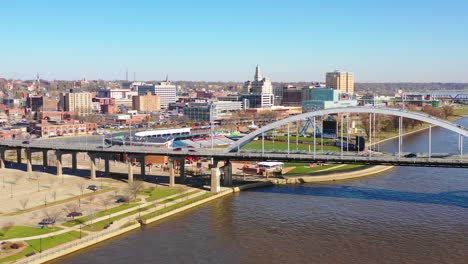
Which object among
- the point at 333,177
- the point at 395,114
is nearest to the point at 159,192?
the point at 333,177

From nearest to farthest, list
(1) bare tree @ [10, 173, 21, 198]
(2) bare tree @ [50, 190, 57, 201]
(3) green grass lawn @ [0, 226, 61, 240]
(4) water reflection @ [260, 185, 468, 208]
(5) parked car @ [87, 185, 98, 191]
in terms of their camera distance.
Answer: (3) green grass lawn @ [0, 226, 61, 240], (4) water reflection @ [260, 185, 468, 208], (2) bare tree @ [50, 190, 57, 201], (5) parked car @ [87, 185, 98, 191], (1) bare tree @ [10, 173, 21, 198]

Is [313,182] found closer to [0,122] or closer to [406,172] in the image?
[406,172]

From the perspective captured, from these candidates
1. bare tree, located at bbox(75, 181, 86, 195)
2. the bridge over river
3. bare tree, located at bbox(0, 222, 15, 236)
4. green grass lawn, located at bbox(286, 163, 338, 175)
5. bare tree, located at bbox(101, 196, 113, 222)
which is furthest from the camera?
green grass lawn, located at bbox(286, 163, 338, 175)

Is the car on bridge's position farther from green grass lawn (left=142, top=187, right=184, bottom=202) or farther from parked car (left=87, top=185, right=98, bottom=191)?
green grass lawn (left=142, top=187, right=184, bottom=202)

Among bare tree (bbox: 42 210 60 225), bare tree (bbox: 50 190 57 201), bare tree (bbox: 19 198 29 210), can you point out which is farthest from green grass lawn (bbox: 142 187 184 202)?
bare tree (bbox: 19 198 29 210)

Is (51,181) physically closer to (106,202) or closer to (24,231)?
(106,202)

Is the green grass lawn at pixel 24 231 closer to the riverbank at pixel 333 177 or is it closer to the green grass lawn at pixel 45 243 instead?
the green grass lawn at pixel 45 243

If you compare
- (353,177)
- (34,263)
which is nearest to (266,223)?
(34,263)
